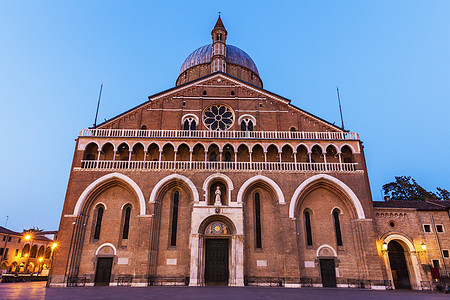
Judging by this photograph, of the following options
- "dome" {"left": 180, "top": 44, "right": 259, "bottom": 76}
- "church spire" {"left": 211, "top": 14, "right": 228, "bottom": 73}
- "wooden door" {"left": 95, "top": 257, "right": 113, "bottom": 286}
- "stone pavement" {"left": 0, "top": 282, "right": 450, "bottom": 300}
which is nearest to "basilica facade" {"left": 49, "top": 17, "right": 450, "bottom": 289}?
"wooden door" {"left": 95, "top": 257, "right": 113, "bottom": 286}

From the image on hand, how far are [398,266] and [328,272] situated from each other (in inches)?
229

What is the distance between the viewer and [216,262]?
803 inches

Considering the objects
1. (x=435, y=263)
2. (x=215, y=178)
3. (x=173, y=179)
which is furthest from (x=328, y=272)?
(x=173, y=179)

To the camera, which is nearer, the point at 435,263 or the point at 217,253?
the point at 435,263

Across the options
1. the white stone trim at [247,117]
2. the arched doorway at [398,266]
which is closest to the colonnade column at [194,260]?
the white stone trim at [247,117]

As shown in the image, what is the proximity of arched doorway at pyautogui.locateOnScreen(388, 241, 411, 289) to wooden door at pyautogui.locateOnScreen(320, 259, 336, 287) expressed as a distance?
197 inches

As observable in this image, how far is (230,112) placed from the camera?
25438 millimetres

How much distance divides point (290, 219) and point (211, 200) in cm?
621

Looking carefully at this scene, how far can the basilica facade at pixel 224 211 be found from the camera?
778 inches

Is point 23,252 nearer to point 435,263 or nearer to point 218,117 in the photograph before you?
point 218,117

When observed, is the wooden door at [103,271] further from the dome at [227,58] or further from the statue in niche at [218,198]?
the dome at [227,58]

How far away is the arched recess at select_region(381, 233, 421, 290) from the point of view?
20047 mm

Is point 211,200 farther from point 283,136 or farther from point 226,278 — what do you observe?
point 283,136

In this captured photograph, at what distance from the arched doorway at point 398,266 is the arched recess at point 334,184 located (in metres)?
3.95
